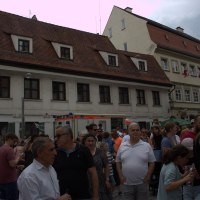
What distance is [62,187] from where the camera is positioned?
3.37 meters

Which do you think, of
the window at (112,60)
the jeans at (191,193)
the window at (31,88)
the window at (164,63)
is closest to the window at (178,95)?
the window at (164,63)

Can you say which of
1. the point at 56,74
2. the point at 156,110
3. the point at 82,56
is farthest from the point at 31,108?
the point at 156,110

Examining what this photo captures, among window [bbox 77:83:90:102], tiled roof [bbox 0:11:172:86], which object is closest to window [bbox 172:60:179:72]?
tiled roof [bbox 0:11:172:86]

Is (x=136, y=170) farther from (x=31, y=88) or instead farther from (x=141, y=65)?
(x=141, y=65)

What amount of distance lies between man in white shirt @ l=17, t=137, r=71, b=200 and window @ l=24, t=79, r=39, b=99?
15.6 metres

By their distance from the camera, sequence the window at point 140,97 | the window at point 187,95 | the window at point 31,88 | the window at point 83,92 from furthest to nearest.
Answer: the window at point 187,95
the window at point 140,97
the window at point 83,92
the window at point 31,88

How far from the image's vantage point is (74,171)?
3.38 m

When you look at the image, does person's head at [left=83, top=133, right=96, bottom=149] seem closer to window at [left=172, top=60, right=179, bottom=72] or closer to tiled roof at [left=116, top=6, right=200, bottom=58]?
tiled roof at [left=116, top=6, right=200, bottom=58]

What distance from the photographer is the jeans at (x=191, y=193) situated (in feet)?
12.2

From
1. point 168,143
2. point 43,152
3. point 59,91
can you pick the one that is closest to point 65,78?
point 59,91

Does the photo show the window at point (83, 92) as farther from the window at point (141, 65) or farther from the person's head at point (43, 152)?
the person's head at point (43, 152)

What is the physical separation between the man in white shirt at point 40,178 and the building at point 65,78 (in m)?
12.3

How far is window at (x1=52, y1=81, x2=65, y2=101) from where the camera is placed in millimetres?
19047

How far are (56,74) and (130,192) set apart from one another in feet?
49.6
